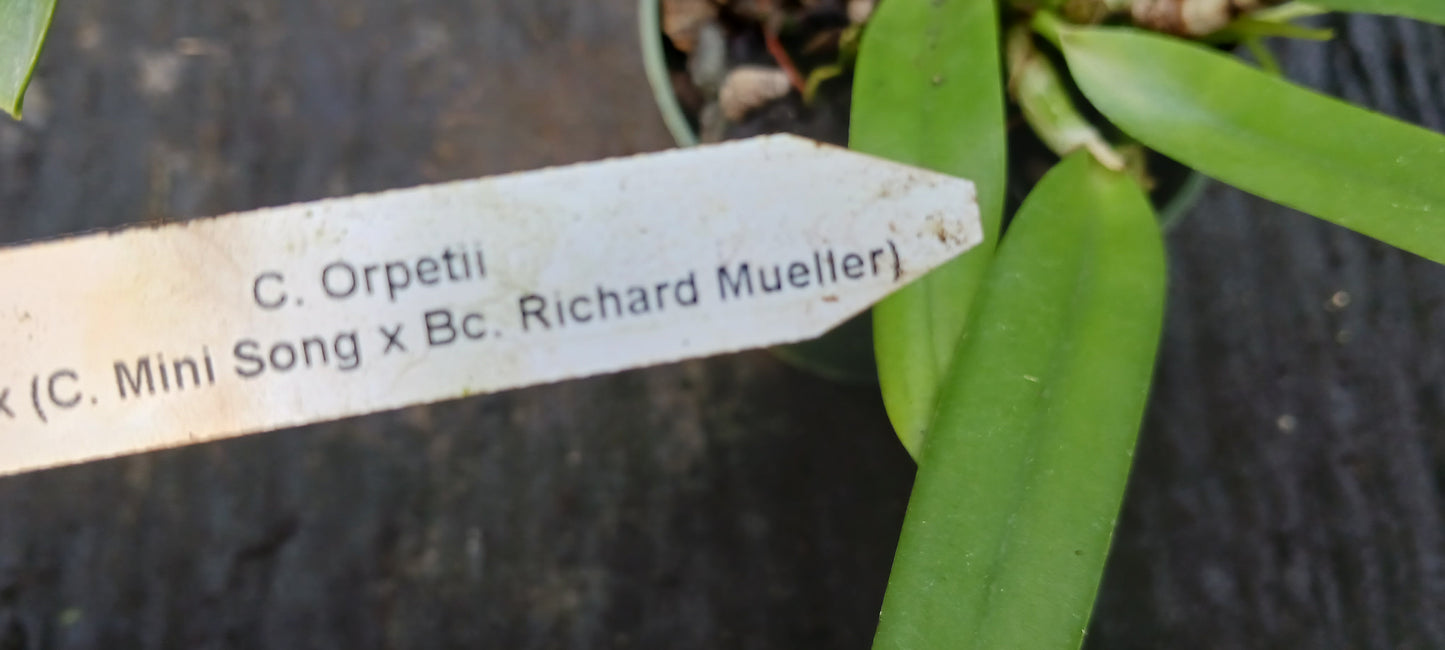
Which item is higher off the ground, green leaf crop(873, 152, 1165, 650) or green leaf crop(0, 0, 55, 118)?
green leaf crop(0, 0, 55, 118)

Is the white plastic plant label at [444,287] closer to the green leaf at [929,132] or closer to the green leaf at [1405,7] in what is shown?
the green leaf at [929,132]

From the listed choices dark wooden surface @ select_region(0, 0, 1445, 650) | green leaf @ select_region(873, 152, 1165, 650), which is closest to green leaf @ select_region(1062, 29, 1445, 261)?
green leaf @ select_region(873, 152, 1165, 650)

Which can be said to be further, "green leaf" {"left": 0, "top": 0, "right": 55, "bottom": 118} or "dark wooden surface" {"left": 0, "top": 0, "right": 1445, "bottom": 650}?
"dark wooden surface" {"left": 0, "top": 0, "right": 1445, "bottom": 650}

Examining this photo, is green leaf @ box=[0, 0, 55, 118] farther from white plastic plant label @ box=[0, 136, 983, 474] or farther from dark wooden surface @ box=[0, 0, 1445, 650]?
dark wooden surface @ box=[0, 0, 1445, 650]

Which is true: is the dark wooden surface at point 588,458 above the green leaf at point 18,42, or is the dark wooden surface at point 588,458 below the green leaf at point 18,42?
below

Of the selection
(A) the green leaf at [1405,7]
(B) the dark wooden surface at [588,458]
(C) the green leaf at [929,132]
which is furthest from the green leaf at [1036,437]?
(B) the dark wooden surface at [588,458]

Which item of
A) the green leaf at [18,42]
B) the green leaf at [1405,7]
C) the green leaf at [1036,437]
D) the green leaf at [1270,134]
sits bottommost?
the green leaf at [1036,437]
